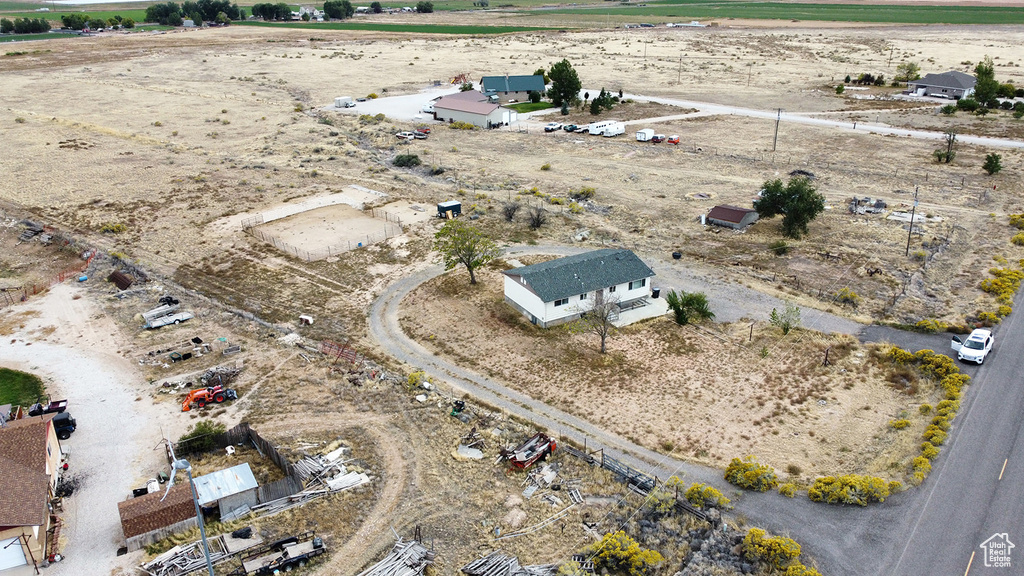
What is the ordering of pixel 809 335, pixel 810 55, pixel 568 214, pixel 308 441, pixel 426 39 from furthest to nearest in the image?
pixel 426 39, pixel 810 55, pixel 568 214, pixel 809 335, pixel 308 441

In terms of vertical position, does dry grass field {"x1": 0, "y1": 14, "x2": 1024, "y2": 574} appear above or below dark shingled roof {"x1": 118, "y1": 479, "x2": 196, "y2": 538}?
above

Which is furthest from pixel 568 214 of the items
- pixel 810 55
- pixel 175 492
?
pixel 810 55

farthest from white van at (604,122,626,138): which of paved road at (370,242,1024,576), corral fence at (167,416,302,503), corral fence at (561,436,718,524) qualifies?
corral fence at (167,416,302,503)

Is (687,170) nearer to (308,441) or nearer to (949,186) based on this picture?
(949,186)

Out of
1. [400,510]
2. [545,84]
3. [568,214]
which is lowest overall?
[400,510]

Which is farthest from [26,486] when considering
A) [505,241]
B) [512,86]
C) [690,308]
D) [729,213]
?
[512,86]

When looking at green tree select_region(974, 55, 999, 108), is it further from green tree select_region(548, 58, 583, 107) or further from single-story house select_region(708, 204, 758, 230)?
single-story house select_region(708, 204, 758, 230)

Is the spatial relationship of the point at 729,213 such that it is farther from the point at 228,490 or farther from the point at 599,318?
the point at 228,490
